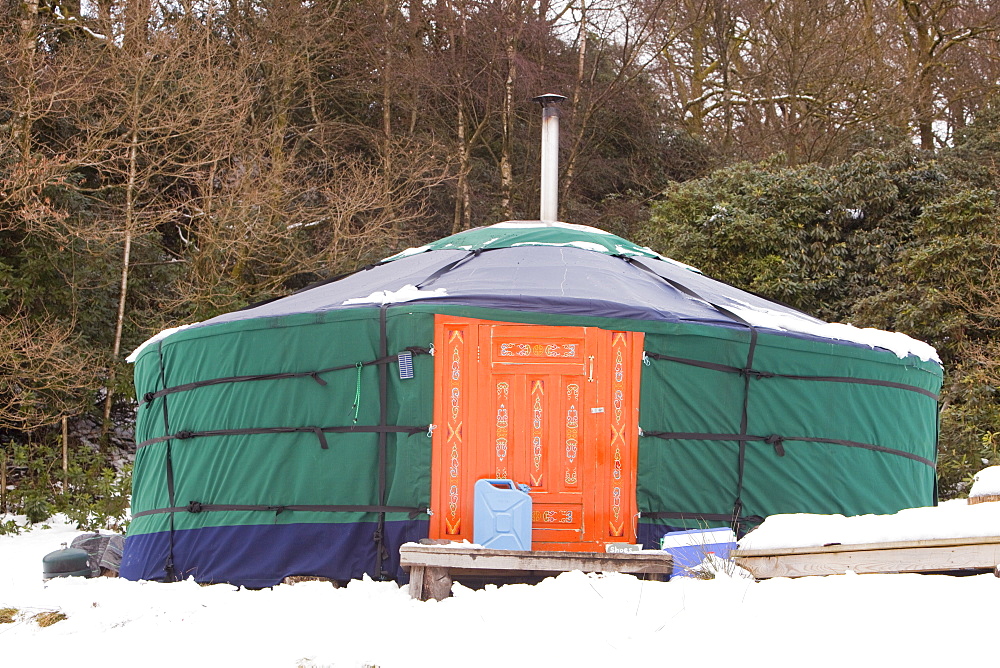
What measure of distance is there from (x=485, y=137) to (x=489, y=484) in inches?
385

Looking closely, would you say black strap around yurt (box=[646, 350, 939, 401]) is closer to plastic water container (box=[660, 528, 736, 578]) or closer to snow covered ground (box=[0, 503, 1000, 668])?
plastic water container (box=[660, 528, 736, 578])

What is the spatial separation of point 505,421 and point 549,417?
0.18 m

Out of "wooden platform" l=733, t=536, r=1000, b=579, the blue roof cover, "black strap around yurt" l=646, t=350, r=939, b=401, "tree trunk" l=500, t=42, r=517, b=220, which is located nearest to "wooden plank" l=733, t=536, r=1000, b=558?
"wooden platform" l=733, t=536, r=1000, b=579

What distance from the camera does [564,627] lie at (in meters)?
2.90

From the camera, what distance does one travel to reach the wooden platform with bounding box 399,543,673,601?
3.47 m

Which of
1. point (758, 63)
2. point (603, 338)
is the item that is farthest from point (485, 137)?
point (603, 338)

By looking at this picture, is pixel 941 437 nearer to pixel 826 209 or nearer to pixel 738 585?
pixel 826 209

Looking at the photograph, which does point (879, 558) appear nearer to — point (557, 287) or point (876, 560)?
point (876, 560)

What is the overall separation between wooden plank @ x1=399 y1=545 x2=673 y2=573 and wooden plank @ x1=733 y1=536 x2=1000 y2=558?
311mm

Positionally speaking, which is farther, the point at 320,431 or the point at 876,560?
the point at 320,431

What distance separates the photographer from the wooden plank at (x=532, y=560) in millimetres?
3471

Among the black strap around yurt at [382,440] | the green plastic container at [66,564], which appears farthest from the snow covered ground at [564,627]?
the green plastic container at [66,564]

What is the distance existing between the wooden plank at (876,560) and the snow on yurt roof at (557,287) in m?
1.21

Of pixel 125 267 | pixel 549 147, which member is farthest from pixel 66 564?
pixel 125 267
